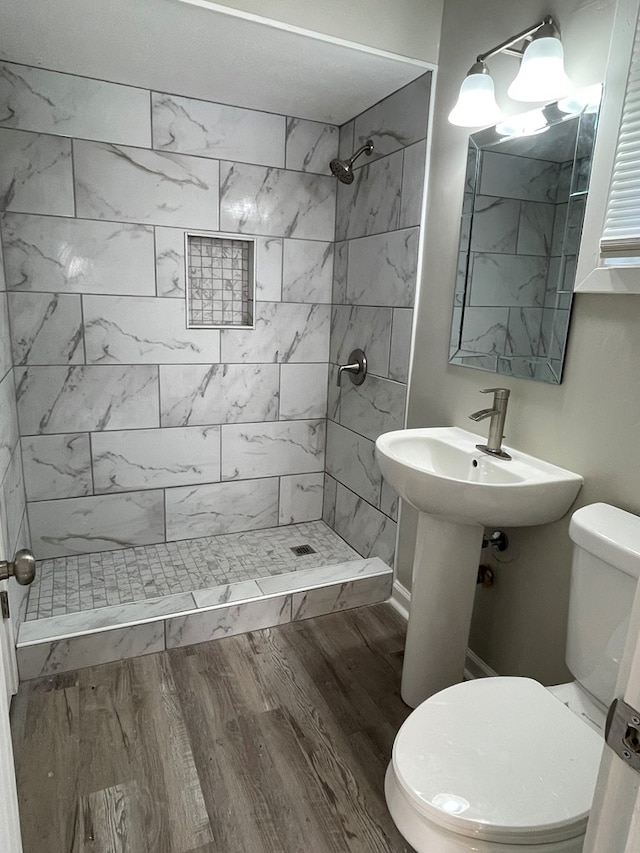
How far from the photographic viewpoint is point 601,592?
4.17 ft

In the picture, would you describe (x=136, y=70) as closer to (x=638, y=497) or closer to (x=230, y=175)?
(x=230, y=175)

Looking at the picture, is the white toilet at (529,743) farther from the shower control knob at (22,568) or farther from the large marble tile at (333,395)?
the large marble tile at (333,395)

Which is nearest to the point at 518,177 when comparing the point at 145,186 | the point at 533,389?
the point at 533,389

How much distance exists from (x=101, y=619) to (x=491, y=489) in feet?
4.96

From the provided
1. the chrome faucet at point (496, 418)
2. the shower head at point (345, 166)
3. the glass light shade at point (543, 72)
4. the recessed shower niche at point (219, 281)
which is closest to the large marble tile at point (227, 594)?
the chrome faucet at point (496, 418)

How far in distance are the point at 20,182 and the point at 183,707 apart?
214 cm

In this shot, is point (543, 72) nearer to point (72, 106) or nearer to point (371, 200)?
point (371, 200)

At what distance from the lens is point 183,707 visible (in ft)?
6.08

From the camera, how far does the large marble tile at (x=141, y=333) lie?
2.49 metres

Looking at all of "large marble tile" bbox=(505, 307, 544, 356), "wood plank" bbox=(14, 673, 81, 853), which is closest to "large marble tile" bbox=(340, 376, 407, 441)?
"large marble tile" bbox=(505, 307, 544, 356)

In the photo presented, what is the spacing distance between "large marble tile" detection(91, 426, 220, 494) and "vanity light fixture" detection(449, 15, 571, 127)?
1808 mm

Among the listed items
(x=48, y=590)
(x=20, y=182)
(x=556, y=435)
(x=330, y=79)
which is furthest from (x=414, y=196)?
(x=48, y=590)

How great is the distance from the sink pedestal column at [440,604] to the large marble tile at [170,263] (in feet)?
5.28

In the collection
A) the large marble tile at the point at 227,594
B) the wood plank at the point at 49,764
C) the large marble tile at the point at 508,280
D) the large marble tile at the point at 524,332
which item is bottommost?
the wood plank at the point at 49,764
